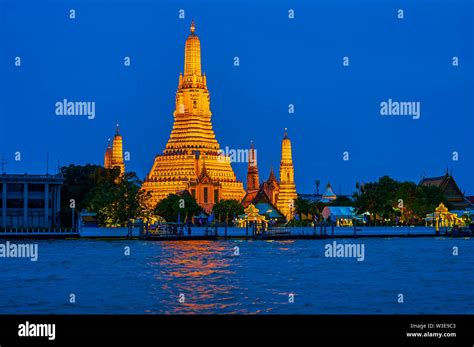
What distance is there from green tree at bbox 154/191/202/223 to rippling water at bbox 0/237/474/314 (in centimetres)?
4134

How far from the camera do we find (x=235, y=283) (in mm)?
42688

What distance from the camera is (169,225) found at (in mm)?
99125

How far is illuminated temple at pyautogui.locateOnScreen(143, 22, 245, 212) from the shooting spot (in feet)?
438

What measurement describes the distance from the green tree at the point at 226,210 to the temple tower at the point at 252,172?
4004 centimetres

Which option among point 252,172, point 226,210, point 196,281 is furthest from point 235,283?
point 252,172

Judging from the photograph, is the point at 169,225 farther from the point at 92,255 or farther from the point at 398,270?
the point at 398,270

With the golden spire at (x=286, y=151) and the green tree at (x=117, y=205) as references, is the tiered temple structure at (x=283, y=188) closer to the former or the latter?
the golden spire at (x=286, y=151)

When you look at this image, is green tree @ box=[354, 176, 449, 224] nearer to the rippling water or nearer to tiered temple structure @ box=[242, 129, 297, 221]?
tiered temple structure @ box=[242, 129, 297, 221]

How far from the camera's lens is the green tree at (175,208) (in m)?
110

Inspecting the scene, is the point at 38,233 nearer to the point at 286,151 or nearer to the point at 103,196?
the point at 103,196

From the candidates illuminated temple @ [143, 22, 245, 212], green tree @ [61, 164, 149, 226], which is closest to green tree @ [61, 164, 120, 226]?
green tree @ [61, 164, 149, 226]

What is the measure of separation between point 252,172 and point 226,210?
153 ft

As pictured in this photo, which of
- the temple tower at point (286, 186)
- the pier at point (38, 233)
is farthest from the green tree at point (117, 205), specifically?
the temple tower at point (286, 186)
